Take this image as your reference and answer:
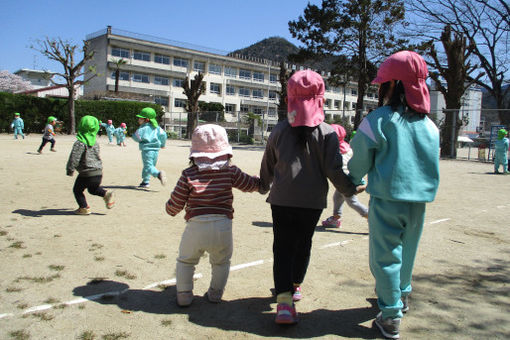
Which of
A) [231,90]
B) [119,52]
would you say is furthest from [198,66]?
[119,52]

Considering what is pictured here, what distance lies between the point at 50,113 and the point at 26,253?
115 ft

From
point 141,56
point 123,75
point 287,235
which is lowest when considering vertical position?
point 287,235

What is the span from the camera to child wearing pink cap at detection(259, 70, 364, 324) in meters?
2.83

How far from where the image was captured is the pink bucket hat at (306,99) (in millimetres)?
2838

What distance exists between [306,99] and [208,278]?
6.19 ft

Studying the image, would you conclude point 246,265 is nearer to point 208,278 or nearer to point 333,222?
point 208,278

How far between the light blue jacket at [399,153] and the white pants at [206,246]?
1129 millimetres

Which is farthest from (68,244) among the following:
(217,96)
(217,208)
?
(217,96)

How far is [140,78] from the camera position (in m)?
60.0

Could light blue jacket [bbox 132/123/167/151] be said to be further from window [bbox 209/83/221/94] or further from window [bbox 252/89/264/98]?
window [bbox 252/89/264/98]

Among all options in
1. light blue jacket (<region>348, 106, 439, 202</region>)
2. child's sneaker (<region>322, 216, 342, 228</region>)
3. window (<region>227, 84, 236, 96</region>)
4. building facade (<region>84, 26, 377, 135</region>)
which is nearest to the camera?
light blue jacket (<region>348, 106, 439, 202</region>)

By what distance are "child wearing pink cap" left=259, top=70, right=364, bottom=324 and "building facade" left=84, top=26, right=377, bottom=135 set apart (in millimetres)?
45688

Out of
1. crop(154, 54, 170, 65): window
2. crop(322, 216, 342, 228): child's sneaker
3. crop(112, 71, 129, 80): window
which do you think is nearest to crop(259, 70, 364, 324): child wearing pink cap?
crop(322, 216, 342, 228): child's sneaker

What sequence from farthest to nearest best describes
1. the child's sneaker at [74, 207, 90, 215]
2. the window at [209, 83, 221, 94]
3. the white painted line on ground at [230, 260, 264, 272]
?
1. the window at [209, 83, 221, 94]
2. the child's sneaker at [74, 207, 90, 215]
3. the white painted line on ground at [230, 260, 264, 272]
